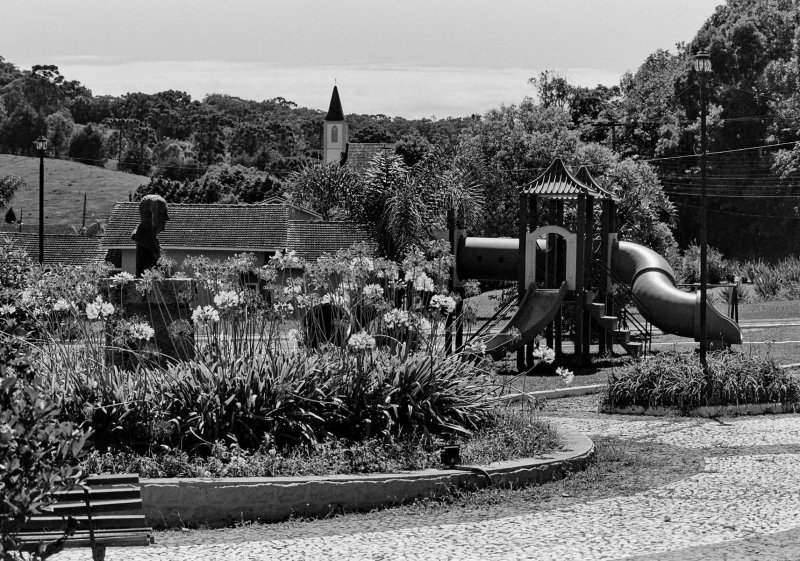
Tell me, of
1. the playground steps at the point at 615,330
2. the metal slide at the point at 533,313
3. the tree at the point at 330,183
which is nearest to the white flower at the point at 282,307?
the metal slide at the point at 533,313

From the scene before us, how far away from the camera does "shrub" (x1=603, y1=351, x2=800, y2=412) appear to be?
14.5 meters

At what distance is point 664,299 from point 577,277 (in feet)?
5.52

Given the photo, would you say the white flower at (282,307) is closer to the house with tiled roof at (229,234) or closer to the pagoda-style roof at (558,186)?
the pagoda-style roof at (558,186)

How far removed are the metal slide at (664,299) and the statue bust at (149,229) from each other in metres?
10.7

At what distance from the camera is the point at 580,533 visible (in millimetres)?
7863

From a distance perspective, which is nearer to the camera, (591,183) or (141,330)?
(141,330)

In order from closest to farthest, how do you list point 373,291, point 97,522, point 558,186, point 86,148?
point 97,522
point 373,291
point 558,186
point 86,148

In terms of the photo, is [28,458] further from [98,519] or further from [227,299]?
[227,299]

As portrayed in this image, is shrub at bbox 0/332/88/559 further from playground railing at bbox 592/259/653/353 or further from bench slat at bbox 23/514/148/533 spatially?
playground railing at bbox 592/259/653/353

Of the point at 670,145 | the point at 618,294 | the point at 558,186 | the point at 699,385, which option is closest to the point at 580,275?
the point at 558,186

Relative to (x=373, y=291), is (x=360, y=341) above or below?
below

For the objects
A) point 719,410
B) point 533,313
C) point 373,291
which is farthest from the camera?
point 533,313

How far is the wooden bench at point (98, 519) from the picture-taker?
22.0ft

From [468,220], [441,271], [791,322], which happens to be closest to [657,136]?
[791,322]
